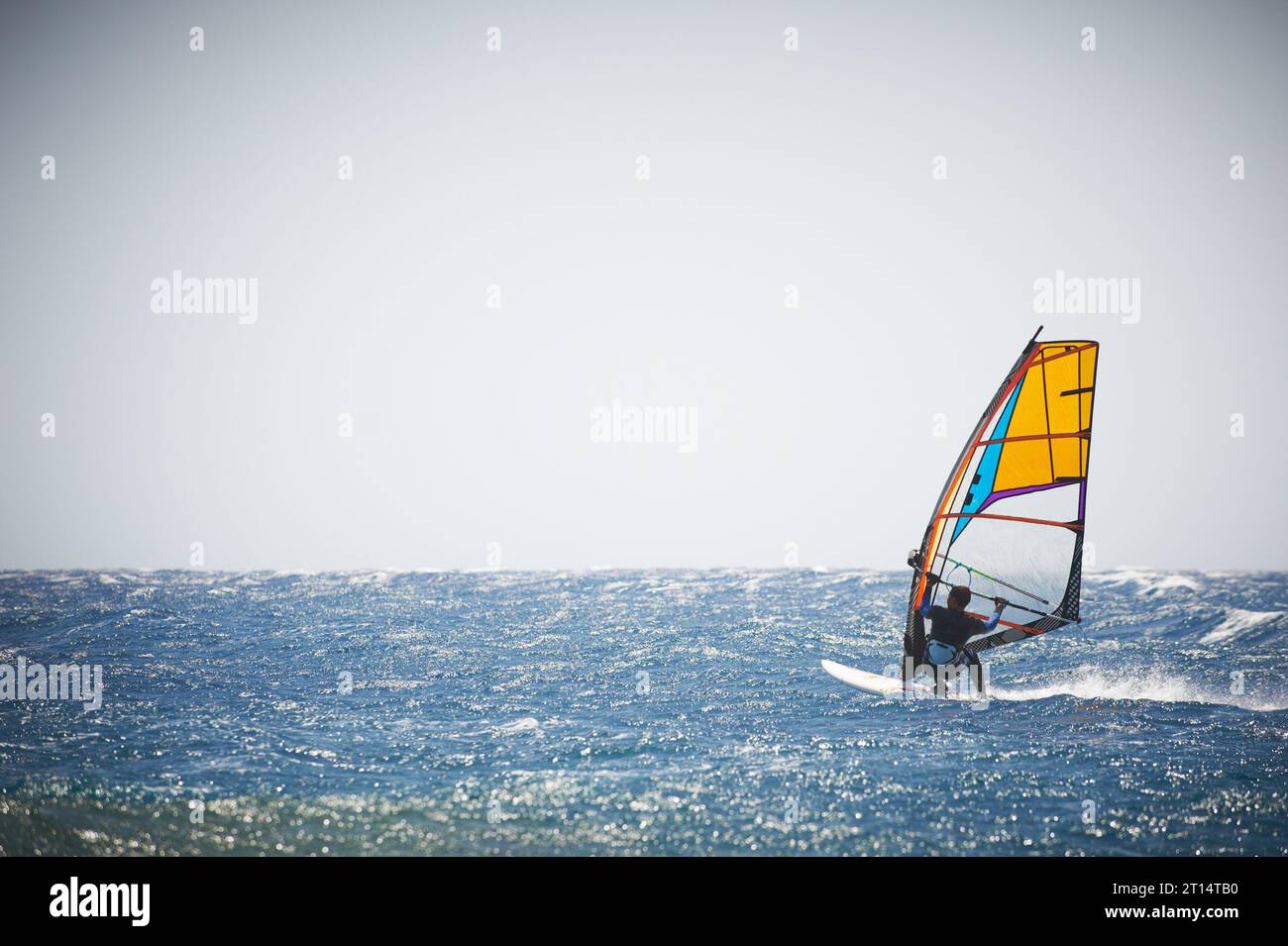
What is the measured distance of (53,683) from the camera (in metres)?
18.4

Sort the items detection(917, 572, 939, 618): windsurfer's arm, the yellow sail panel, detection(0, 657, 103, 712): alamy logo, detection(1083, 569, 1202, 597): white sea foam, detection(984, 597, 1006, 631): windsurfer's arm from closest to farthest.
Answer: the yellow sail panel, detection(984, 597, 1006, 631): windsurfer's arm, detection(917, 572, 939, 618): windsurfer's arm, detection(0, 657, 103, 712): alamy logo, detection(1083, 569, 1202, 597): white sea foam

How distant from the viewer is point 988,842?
9602mm

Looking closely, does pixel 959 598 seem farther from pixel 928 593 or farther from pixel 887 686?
pixel 887 686

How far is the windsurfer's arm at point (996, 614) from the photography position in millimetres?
14781

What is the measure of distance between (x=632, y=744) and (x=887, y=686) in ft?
19.8

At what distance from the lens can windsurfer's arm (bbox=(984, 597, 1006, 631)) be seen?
48.5 feet

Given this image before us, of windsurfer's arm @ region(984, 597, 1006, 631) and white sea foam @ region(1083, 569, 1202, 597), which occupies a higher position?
windsurfer's arm @ region(984, 597, 1006, 631)

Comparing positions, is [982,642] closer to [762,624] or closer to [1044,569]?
[1044,569]

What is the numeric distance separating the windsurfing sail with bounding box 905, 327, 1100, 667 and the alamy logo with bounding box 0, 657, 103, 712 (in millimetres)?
15072

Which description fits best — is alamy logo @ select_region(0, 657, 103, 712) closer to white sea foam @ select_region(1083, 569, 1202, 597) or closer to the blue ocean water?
the blue ocean water
